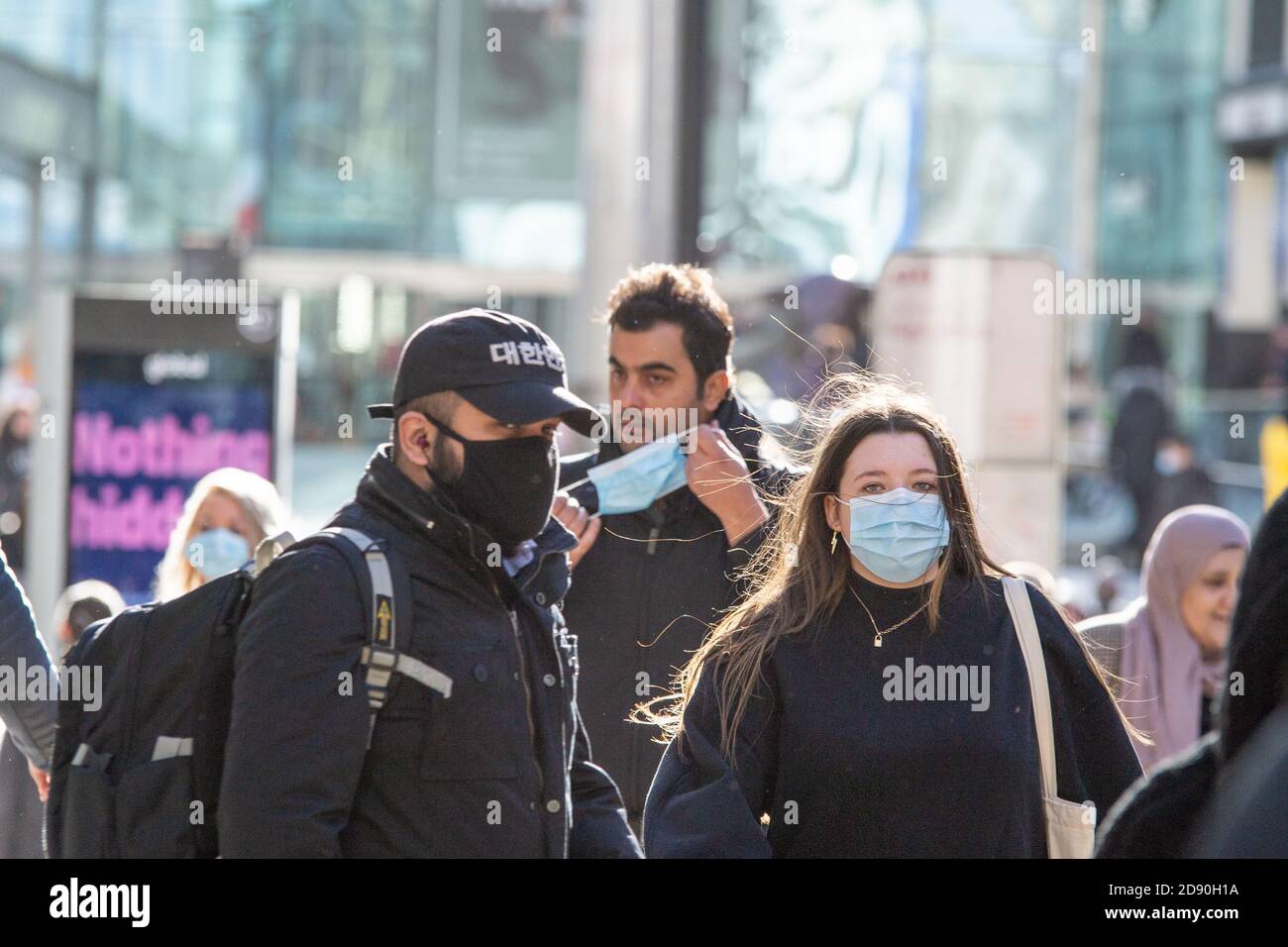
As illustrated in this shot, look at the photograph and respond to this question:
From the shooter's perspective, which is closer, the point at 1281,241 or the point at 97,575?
the point at 97,575

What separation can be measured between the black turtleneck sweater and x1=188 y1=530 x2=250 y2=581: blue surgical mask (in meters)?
2.05

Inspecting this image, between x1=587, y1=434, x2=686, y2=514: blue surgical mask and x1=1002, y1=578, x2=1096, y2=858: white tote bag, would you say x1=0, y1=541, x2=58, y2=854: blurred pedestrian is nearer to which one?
x1=587, y1=434, x2=686, y2=514: blue surgical mask

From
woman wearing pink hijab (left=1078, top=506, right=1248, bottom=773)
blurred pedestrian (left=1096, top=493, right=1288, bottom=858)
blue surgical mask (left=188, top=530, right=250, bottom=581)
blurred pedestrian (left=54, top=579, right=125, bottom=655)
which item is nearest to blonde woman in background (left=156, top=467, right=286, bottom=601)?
blue surgical mask (left=188, top=530, right=250, bottom=581)

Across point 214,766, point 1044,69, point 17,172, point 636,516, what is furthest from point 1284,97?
point 214,766

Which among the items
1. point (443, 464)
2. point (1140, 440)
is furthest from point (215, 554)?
point (1140, 440)

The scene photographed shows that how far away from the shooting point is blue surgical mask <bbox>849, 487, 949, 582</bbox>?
3113 mm

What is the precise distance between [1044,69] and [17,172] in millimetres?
16052

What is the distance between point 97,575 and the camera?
725 centimetres

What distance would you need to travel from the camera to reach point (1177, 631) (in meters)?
4.98

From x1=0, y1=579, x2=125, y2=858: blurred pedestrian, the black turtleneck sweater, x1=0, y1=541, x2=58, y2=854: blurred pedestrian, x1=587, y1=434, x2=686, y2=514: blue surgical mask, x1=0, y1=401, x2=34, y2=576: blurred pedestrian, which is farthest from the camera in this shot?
x1=0, y1=401, x2=34, y2=576: blurred pedestrian

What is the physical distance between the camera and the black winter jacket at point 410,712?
8.11 ft

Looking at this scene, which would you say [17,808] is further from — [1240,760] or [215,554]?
[1240,760]

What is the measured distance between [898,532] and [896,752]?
0.42 meters
